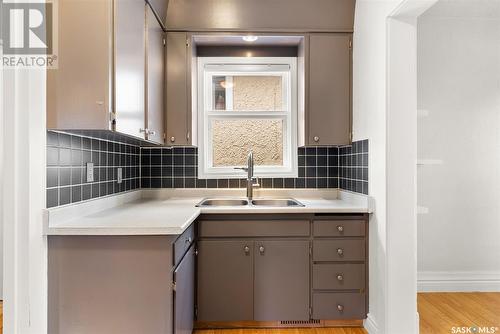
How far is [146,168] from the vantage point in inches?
111

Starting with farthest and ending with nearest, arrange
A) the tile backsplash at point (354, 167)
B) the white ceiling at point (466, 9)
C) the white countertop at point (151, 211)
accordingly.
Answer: the white ceiling at point (466, 9) < the tile backsplash at point (354, 167) < the white countertop at point (151, 211)

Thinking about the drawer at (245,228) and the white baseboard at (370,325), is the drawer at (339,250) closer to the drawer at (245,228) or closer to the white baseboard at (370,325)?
the drawer at (245,228)

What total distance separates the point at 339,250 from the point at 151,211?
1.29 meters

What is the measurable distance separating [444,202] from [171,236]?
7.95 ft

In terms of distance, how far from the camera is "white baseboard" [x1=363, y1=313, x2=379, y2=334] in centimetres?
204

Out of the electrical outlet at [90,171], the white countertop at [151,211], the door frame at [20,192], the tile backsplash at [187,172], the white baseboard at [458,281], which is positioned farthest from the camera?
→ the tile backsplash at [187,172]

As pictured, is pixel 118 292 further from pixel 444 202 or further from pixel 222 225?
pixel 444 202

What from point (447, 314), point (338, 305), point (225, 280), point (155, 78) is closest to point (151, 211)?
point (225, 280)

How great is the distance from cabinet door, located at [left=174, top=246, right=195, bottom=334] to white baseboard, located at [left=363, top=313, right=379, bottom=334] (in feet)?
3.89

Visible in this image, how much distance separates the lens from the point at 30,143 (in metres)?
1.35

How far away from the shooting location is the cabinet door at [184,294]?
1.56 metres

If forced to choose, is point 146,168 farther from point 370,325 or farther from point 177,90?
point 370,325

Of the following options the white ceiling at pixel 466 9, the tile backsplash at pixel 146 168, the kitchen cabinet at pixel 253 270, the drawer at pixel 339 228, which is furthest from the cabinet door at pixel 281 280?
the white ceiling at pixel 466 9
